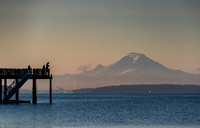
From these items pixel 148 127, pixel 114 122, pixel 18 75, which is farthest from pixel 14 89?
pixel 148 127

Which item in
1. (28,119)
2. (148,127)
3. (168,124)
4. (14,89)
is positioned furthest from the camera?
(14,89)

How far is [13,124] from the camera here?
57062 mm

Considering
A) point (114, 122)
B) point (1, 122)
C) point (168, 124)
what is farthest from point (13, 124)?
point (168, 124)

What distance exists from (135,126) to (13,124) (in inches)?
514

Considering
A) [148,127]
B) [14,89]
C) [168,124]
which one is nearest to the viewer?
[148,127]

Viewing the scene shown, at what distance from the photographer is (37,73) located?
3772 inches

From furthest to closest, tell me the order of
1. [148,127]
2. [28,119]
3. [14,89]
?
1. [14,89]
2. [28,119]
3. [148,127]

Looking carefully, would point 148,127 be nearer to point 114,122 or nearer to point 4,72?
point 114,122

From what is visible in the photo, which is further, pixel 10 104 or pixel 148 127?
pixel 10 104

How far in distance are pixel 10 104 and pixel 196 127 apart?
50.4 metres

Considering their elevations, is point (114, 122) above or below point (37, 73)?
below

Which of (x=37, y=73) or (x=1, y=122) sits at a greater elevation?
(x=37, y=73)

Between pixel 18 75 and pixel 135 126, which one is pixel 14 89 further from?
pixel 135 126

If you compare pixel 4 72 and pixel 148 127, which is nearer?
pixel 148 127
